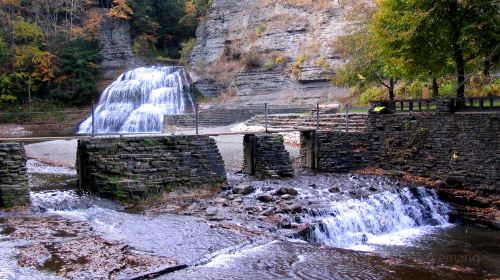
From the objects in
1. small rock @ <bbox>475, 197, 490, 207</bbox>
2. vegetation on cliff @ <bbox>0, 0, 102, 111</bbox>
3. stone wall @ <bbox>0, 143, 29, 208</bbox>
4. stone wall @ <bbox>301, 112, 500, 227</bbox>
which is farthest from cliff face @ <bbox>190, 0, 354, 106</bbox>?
stone wall @ <bbox>0, 143, 29, 208</bbox>

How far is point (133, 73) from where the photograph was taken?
33.8m

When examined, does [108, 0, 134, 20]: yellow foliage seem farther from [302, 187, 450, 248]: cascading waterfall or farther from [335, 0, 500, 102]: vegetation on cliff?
[302, 187, 450, 248]: cascading waterfall

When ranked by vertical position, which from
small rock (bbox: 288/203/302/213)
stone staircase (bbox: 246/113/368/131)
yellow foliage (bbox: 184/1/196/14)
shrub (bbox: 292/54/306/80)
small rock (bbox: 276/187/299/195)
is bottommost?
small rock (bbox: 288/203/302/213)

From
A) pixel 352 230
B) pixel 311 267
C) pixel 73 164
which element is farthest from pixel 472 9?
pixel 73 164

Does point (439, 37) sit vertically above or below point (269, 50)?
below

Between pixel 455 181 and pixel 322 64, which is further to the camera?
pixel 322 64

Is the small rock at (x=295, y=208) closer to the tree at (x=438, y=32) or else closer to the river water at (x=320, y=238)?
the river water at (x=320, y=238)

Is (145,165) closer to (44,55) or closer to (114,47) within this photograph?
(44,55)

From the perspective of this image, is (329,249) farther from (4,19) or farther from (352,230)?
(4,19)

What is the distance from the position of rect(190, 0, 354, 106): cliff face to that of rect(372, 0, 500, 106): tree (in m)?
14.2

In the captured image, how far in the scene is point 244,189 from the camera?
13.1 m

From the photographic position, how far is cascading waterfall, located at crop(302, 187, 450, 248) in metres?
10.9

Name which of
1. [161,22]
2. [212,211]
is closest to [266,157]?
[212,211]

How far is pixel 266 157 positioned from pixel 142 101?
17.1 m
